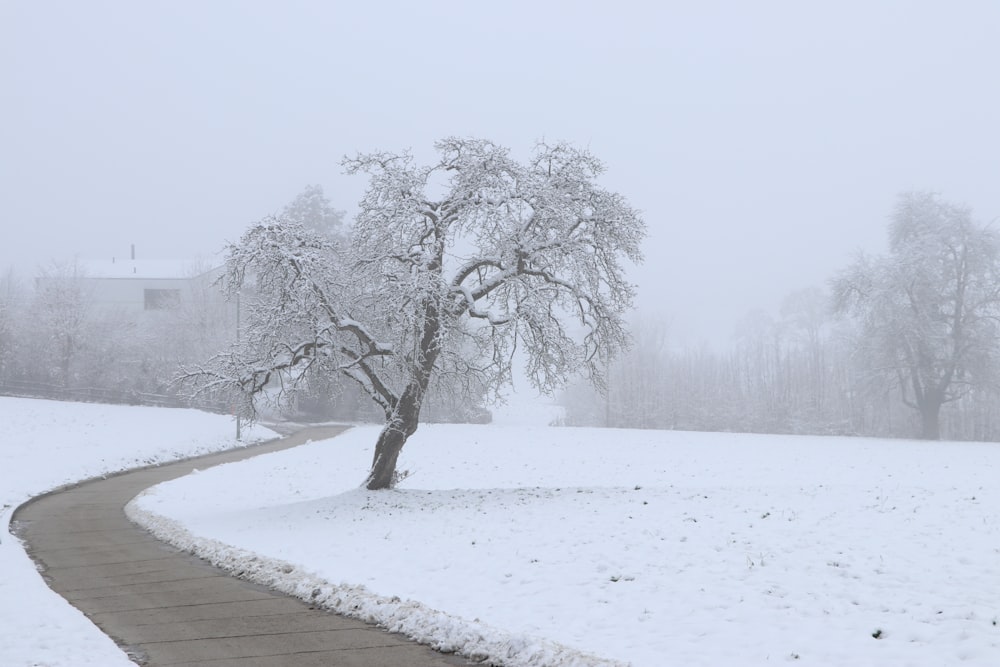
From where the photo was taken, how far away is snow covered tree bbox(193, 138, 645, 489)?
747 inches

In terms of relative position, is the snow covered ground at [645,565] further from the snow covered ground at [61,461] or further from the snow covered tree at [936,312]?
the snow covered tree at [936,312]

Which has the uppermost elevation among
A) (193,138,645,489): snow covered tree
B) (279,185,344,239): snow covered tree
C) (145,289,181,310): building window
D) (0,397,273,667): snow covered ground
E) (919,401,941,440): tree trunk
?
(279,185,344,239): snow covered tree

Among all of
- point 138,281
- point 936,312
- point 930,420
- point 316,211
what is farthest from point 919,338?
point 138,281

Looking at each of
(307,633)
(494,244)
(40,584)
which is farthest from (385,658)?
(494,244)

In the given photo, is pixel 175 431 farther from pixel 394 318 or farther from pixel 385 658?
pixel 385 658

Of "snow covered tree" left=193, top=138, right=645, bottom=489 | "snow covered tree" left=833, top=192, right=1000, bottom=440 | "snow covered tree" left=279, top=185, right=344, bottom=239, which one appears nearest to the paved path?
"snow covered tree" left=193, top=138, right=645, bottom=489

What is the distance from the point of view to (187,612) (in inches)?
420

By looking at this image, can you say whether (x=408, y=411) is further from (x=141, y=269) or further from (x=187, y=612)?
(x=141, y=269)

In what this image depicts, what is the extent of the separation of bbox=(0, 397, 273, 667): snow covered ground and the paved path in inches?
16.2

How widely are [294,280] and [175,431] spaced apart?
3317 cm

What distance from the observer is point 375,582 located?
11.9 meters

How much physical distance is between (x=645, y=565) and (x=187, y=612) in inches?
256

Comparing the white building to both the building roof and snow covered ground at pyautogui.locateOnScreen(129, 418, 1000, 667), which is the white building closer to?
the building roof

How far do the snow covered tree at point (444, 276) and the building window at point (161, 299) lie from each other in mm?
67345
